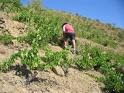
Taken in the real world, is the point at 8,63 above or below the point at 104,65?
above

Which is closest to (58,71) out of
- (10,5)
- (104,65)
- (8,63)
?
(8,63)

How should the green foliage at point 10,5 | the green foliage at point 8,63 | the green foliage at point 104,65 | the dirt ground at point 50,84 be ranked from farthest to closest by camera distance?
the green foliage at point 10,5, the green foliage at point 104,65, the green foliage at point 8,63, the dirt ground at point 50,84

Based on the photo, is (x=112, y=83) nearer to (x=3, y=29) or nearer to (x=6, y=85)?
(x=6, y=85)

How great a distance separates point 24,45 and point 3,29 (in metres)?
1.00

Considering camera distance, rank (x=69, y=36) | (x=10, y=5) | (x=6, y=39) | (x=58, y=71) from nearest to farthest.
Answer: (x=58, y=71) → (x=6, y=39) → (x=69, y=36) → (x=10, y=5)

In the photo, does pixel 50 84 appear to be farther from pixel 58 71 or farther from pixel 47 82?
pixel 58 71

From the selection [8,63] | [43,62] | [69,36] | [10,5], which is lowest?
[43,62]

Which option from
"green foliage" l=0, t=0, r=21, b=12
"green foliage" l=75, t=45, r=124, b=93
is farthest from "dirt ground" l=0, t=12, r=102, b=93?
"green foliage" l=0, t=0, r=21, b=12

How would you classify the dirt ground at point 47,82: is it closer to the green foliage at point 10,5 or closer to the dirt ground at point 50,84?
the dirt ground at point 50,84

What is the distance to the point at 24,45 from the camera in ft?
35.1

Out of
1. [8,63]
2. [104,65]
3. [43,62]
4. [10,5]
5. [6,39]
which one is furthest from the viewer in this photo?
[10,5]

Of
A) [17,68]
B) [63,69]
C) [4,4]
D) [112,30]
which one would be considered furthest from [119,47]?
[17,68]

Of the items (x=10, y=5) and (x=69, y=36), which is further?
(x=10, y=5)

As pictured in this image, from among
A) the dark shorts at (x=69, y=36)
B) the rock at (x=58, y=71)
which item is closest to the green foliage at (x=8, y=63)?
the rock at (x=58, y=71)
